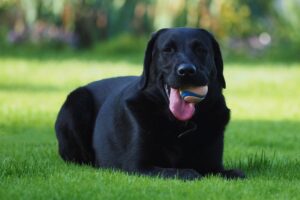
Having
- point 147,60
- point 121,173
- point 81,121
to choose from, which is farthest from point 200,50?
point 81,121

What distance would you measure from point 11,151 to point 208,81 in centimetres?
258

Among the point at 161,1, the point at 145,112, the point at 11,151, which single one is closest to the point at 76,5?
the point at 161,1

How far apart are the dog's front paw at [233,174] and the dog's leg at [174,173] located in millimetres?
330

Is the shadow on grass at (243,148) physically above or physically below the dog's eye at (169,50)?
below

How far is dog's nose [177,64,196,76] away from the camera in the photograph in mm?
5875

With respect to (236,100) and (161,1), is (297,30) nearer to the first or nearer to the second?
(161,1)

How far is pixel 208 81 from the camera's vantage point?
20.0 feet

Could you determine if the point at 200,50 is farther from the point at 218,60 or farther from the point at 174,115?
the point at 174,115

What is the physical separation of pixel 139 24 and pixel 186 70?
70.5ft

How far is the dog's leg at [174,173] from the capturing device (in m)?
5.89

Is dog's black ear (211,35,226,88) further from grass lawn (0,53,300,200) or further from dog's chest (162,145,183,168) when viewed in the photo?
grass lawn (0,53,300,200)

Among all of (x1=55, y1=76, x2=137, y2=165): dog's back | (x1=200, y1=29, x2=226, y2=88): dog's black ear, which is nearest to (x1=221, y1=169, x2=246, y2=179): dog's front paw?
(x1=200, y1=29, x2=226, y2=88): dog's black ear

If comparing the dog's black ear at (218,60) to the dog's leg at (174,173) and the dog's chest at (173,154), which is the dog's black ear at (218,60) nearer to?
the dog's chest at (173,154)

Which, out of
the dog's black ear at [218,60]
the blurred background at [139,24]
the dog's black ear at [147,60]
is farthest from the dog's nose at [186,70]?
the blurred background at [139,24]
